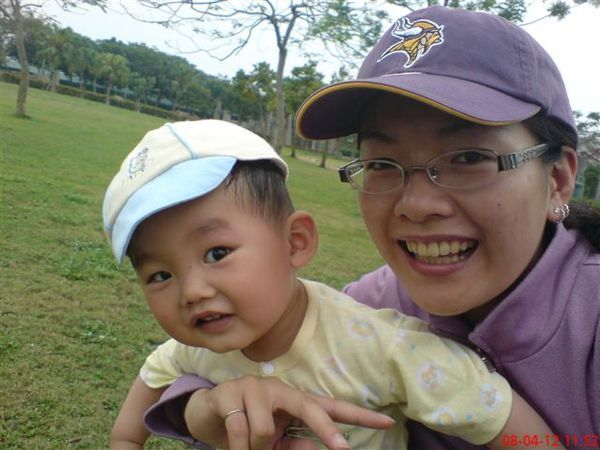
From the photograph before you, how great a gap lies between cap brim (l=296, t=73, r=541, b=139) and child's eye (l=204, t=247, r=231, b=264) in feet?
1.60

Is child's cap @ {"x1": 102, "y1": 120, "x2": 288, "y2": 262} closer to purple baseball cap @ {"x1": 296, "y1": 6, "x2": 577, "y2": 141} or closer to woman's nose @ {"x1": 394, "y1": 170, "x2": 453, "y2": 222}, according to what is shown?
purple baseball cap @ {"x1": 296, "y1": 6, "x2": 577, "y2": 141}

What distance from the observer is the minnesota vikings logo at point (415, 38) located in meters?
1.52

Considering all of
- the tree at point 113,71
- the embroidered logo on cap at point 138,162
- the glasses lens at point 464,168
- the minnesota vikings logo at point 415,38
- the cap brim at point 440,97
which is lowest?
the embroidered logo on cap at point 138,162

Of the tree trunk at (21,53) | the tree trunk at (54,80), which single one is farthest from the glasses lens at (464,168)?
the tree trunk at (54,80)

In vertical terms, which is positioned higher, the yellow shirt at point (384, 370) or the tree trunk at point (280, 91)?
the tree trunk at point (280, 91)

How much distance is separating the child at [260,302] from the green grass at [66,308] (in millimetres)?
2031

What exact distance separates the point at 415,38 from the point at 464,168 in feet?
1.27

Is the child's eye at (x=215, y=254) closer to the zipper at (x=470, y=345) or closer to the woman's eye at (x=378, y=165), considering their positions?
the woman's eye at (x=378, y=165)

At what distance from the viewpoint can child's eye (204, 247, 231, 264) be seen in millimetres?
1428

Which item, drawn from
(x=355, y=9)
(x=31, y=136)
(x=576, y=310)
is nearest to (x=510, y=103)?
(x=576, y=310)

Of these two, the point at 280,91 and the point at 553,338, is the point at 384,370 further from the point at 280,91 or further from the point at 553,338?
the point at 280,91

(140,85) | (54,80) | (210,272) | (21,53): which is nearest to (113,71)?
(140,85)

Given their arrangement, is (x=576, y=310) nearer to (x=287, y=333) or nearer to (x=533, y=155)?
Answer: (x=533, y=155)

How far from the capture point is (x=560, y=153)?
1516mm
